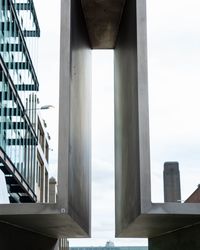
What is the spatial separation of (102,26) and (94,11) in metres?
1.17

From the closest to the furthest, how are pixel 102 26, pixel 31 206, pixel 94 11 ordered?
pixel 31 206 < pixel 94 11 < pixel 102 26

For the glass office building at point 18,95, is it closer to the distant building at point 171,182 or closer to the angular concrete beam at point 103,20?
the distant building at point 171,182

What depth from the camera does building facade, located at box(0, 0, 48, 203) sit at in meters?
30.4

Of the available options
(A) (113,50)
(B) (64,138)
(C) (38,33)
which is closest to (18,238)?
(B) (64,138)

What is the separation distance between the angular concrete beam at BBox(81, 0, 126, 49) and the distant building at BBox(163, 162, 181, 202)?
1889 centimetres

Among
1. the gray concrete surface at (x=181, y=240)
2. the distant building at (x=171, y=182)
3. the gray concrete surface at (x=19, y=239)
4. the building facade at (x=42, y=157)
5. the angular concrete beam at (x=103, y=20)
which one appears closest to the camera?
the gray concrete surface at (x=19, y=239)

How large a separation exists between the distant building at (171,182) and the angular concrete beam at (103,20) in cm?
1889

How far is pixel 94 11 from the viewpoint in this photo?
550 inches

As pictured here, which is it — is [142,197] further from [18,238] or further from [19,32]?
[19,32]

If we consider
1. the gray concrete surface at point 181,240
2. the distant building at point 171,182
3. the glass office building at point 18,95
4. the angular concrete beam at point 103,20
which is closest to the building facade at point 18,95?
the glass office building at point 18,95

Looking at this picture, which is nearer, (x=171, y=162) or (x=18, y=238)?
(x=18, y=238)

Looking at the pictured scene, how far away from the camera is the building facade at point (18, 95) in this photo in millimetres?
30391

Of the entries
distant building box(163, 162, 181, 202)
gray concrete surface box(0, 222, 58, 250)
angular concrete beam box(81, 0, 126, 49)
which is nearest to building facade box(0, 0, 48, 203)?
distant building box(163, 162, 181, 202)

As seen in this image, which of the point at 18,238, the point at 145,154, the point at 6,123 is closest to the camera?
the point at 145,154
